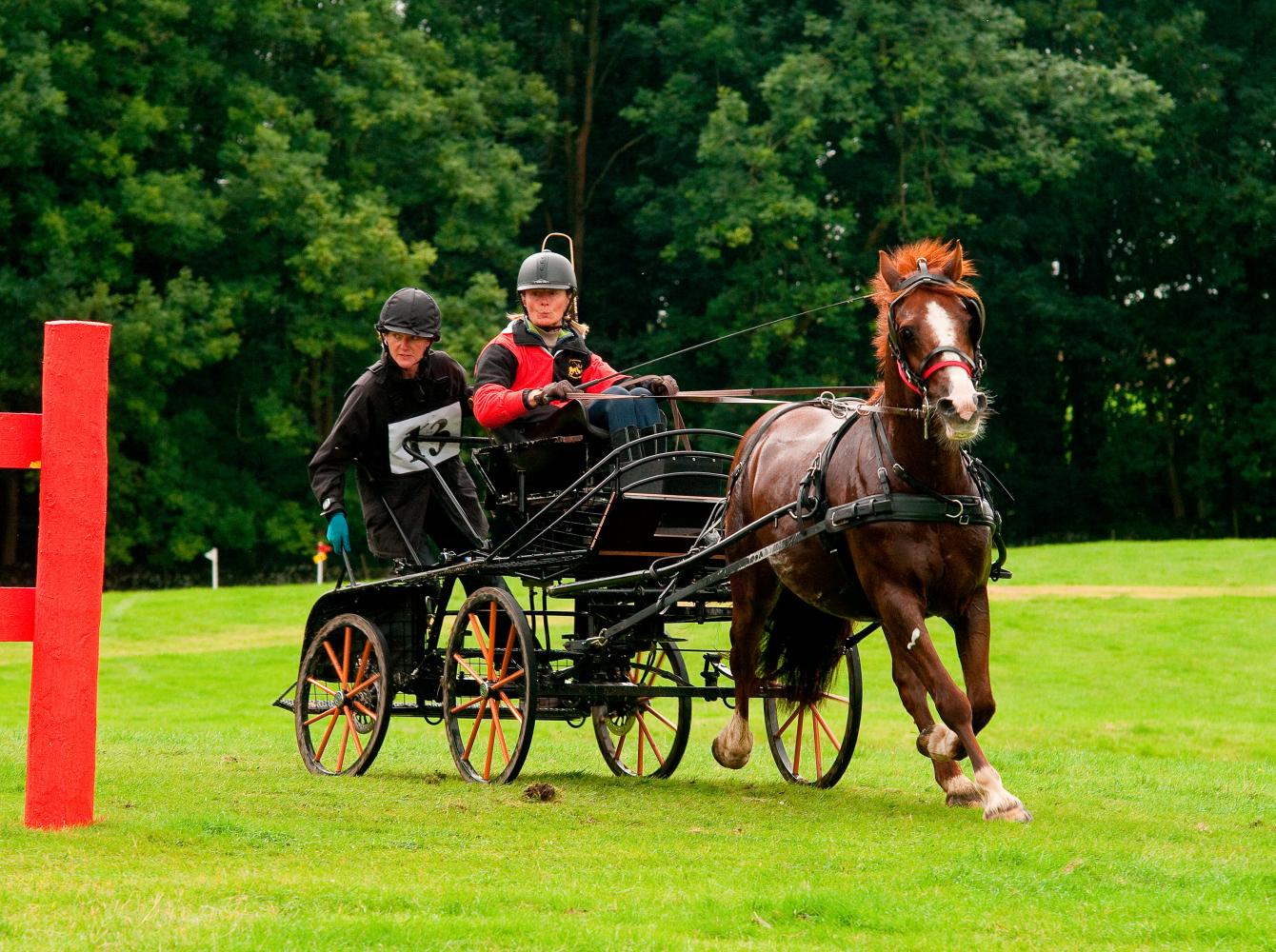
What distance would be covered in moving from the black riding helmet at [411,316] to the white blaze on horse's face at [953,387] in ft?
10.2

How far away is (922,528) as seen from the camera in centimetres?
705

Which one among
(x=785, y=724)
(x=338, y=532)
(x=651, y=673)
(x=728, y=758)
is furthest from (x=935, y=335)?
(x=338, y=532)

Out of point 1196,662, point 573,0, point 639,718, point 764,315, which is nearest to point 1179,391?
point 764,315

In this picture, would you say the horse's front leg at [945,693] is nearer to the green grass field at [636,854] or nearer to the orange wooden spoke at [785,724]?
the green grass field at [636,854]

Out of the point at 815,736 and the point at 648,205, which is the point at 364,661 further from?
the point at 648,205

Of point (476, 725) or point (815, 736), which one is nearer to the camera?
point (476, 725)

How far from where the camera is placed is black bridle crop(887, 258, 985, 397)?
21.9 feet

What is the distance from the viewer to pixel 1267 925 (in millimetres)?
5039

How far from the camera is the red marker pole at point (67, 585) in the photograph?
623 cm

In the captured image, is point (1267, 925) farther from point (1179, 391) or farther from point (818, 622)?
point (1179, 391)

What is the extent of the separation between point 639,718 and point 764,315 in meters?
25.1

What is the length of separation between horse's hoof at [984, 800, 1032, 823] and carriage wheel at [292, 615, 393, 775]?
312 centimetres

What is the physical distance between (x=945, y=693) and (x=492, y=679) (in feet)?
7.86

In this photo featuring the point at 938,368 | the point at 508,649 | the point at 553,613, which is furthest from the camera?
the point at 553,613
